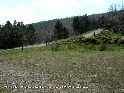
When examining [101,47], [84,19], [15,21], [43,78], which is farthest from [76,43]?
[84,19]

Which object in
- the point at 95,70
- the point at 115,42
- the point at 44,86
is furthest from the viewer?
the point at 115,42

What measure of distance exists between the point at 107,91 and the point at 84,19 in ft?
318

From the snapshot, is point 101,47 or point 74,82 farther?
point 101,47

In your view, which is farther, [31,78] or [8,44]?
[8,44]

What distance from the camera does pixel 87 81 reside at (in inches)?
650

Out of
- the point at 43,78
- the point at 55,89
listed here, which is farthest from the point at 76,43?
the point at 55,89

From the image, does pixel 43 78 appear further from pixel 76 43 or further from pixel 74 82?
pixel 76 43

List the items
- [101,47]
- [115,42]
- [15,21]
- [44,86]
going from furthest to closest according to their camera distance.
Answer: [15,21] < [115,42] < [101,47] < [44,86]

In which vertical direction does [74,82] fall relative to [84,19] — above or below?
below

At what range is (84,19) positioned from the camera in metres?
109

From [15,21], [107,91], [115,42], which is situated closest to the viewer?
[107,91]

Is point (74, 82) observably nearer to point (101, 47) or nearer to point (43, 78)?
point (43, 78)

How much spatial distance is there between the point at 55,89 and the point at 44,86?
1120 millimetres

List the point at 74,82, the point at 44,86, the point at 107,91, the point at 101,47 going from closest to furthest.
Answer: the point at 107,91 → the point at 44,86 → the point at 74,82 → the point at 101,47
